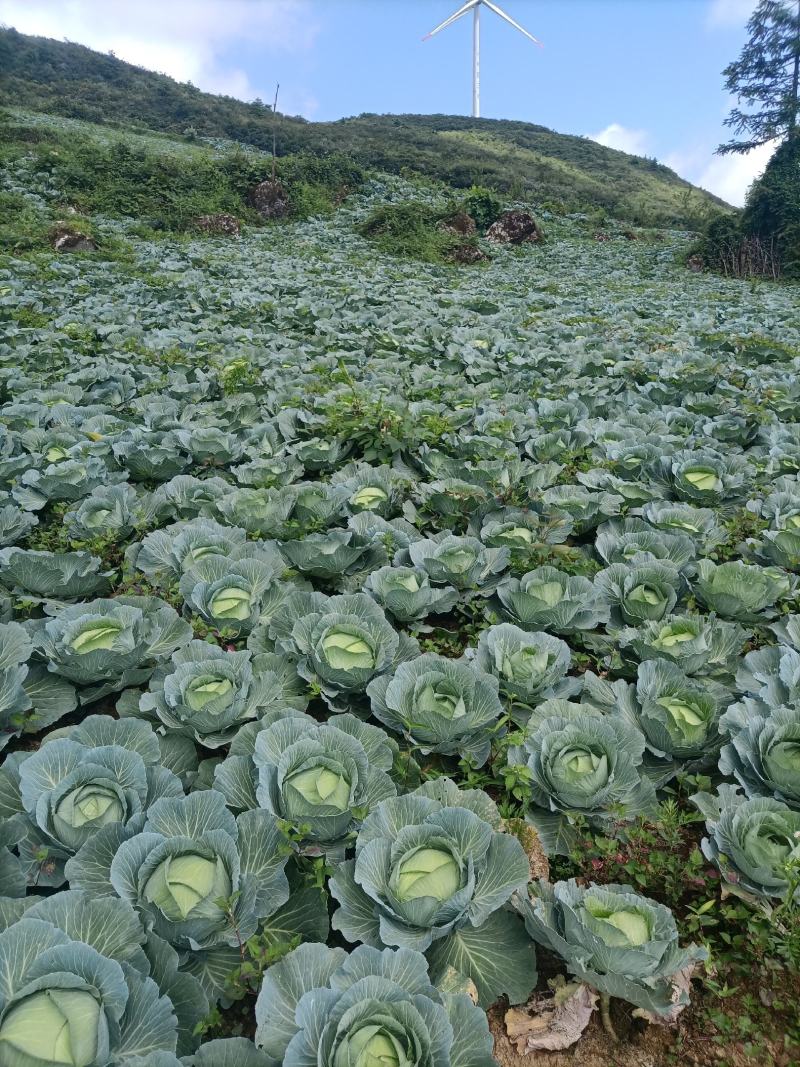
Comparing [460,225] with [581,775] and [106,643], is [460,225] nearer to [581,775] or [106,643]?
[106,643]

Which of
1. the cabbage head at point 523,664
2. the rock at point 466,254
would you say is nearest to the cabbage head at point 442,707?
the cabbage head at point 523,664

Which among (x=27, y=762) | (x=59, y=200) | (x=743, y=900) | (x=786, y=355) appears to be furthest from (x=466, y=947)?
(x=59, y=200)

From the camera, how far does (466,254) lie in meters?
20.9

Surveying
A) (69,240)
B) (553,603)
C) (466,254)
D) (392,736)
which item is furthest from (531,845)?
(466,254)

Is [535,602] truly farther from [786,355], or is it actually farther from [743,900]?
[786,355]

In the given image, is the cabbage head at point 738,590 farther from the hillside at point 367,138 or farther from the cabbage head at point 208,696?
the hillside at point 367,138

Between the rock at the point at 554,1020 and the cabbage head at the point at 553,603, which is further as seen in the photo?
the cabbage head at the point at 553,603

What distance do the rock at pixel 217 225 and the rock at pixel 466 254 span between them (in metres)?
7.90

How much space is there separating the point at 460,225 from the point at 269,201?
8.29 meters

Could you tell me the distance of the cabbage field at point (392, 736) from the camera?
1.58m

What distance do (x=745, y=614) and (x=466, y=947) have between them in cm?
223

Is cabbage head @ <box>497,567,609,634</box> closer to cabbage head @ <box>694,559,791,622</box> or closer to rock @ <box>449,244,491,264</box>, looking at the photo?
cabbage head @ <box>694,559,791,622</box>

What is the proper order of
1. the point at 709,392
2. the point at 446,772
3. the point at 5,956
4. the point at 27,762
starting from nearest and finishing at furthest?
the point at 5,956 → the point at 27,762 → the point at 446,772 → the point at 709,392

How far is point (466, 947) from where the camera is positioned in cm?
184
